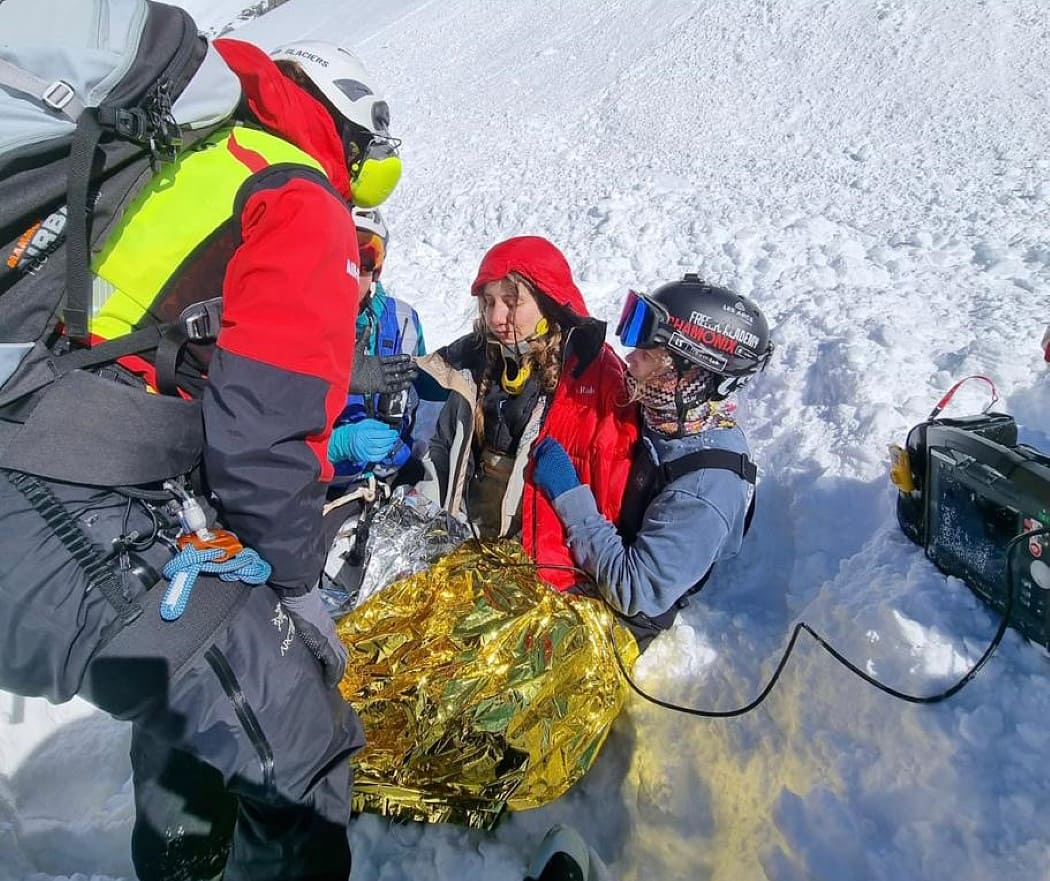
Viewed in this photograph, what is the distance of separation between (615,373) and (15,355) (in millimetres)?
2277

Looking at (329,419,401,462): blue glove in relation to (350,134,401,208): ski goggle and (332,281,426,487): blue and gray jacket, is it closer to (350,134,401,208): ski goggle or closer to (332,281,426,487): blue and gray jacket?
(332,281,426,487): blue and gray jacket

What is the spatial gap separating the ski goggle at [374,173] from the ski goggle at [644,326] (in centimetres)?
109

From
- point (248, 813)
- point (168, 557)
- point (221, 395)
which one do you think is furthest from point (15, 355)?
point (248, 813)

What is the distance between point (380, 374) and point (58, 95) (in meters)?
1.48

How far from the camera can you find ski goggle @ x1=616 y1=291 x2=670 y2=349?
2754mm

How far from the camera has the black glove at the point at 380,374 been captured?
2787 mm

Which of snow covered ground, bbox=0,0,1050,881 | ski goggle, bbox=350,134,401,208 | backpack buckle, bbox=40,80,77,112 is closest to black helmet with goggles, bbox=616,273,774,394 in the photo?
snow covered ground, bbox=0,0,1050,881

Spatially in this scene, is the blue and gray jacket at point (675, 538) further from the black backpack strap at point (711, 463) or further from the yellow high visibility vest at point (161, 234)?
the yellow high visibility vest at point (161, 234)

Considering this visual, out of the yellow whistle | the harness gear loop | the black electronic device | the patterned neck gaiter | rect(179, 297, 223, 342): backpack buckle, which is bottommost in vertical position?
the black electronic device

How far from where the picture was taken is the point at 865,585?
8.00 ft

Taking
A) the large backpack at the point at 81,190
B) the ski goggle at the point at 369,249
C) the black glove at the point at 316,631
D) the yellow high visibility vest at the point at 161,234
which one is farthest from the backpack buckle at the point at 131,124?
the ski goggle at the point at 369,249

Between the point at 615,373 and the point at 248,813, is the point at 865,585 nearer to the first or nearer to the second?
the point at 615,373

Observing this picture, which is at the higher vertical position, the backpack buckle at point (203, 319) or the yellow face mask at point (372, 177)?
the yellow face mask at point (372, 177)

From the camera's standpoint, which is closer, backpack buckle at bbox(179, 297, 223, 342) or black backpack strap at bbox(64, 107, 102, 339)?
black backpack strap at bbox(64, 107, 102, 339)
